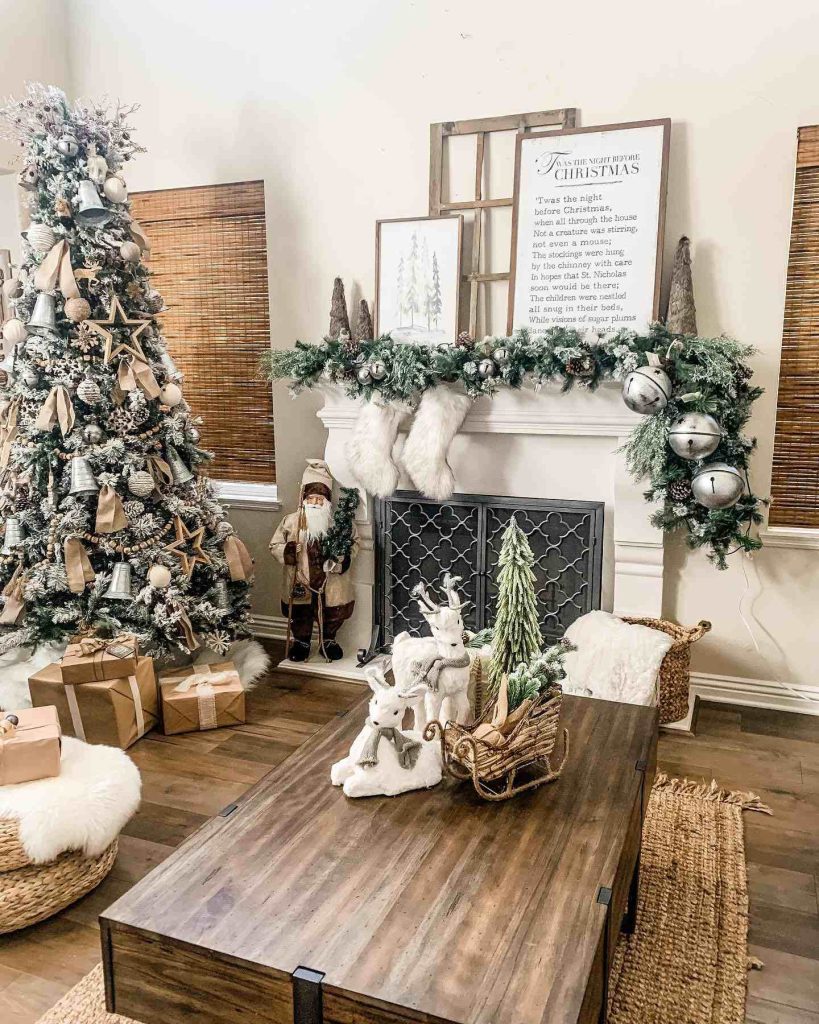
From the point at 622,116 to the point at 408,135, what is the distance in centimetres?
89

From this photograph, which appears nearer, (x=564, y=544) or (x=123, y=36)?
(x=564, y=544)

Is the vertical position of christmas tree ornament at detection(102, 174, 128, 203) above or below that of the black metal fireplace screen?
above

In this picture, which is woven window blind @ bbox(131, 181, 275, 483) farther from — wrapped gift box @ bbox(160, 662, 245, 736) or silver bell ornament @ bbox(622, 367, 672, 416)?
silver bell ornament @ bbox(622, 367, 672, 416)

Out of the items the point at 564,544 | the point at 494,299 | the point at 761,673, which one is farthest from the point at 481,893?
the point at 494,299

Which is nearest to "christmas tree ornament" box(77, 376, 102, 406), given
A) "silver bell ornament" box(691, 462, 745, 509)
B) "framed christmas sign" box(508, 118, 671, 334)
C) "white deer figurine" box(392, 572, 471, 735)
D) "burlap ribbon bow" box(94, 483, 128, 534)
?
"burlap ribbon bow" box(94, 483, 128, 534)

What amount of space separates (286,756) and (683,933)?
1.28 meters

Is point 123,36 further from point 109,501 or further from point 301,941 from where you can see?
point 301,941

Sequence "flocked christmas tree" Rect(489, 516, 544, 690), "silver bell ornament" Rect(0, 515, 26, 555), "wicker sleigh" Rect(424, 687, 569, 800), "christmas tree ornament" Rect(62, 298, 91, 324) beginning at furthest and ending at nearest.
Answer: "silver bell ornament" Rect(0, 515, 26, 555)
"christmas tree ornament" Rect(62, 298, 91, 324)
"flocked christmas tree" Rect(489, 516, 544, 690)
"wicker sleigh" Rect(424, 687, 569, 800)

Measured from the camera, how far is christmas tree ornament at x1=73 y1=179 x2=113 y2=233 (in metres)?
2.97

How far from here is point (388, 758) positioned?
158 centimetres

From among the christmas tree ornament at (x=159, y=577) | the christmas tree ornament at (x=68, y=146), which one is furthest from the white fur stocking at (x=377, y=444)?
the christmas tree ornament at (x=68, y=146)

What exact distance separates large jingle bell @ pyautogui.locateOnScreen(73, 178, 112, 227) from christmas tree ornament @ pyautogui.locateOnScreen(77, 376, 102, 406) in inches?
23.1

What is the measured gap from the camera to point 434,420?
324 centimetres

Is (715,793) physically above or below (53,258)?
below
